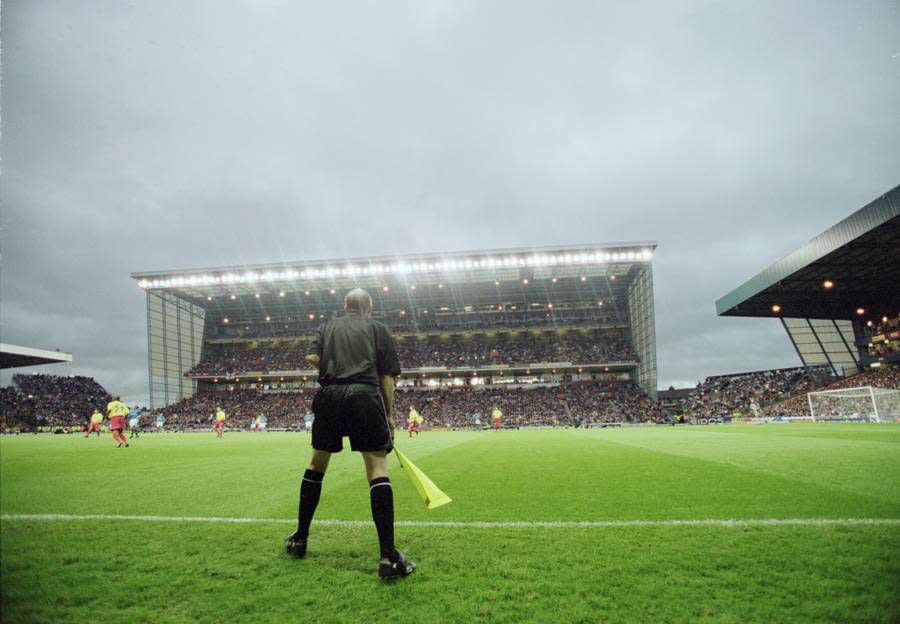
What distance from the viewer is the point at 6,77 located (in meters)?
1.96

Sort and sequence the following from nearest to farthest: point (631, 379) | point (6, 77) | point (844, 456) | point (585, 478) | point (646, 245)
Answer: point (6, 77) < point (585, 478) < point (844, 456) < point (646, 245) < point (631, 379)

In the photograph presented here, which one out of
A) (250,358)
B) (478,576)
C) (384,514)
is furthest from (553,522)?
(250,358)

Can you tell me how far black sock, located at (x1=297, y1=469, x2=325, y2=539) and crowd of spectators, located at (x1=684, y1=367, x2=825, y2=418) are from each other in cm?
4466

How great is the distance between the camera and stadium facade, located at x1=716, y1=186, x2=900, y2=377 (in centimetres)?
2598

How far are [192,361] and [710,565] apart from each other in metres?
62.3

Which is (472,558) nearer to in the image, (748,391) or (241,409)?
(748,391)

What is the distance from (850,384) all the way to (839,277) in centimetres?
1216

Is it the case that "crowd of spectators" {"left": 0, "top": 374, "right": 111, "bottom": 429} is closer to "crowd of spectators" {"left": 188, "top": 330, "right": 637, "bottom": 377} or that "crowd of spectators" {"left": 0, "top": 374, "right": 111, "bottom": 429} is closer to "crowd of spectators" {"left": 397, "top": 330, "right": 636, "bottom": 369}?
"crowd of spectators" {"left": 188, "top": 330, "right": 637, "bottom": 377}

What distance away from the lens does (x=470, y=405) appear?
48812mm

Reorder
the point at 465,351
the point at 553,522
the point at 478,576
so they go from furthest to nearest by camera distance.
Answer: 1. the point at 465,351
2. the point at 553,522
3. the point at 478,576

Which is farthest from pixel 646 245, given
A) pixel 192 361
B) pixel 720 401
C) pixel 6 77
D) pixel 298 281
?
pixel 192 361

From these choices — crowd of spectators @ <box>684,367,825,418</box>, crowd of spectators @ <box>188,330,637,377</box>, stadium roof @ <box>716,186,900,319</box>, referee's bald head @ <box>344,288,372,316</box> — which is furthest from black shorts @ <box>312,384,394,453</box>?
crowd of spectators @ <box>188,330,637,377</box>

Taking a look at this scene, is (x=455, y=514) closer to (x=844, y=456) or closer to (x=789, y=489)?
(x=789, y=489)

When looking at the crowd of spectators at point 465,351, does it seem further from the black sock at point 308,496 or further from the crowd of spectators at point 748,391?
the black sock at point 308,496
